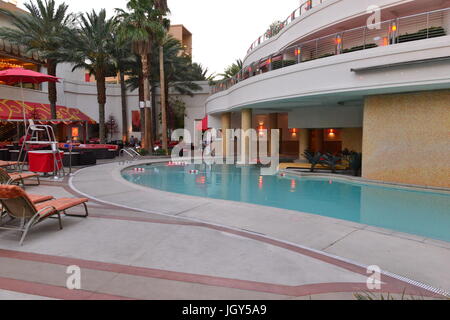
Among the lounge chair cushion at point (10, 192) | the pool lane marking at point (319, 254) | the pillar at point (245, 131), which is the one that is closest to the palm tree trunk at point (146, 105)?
the pillar at point (245, 131)

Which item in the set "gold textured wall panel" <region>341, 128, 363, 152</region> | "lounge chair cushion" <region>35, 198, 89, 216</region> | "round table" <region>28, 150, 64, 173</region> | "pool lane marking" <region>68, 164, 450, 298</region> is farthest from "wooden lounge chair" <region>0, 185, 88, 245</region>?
"gold textured wall panel" <region>341, 128, 363, 152</region>

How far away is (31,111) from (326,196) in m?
30.5

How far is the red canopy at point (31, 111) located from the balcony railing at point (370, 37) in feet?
56.2

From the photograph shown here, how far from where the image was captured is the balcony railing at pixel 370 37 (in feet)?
36.5

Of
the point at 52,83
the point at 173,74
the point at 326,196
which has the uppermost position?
the point at 173,74

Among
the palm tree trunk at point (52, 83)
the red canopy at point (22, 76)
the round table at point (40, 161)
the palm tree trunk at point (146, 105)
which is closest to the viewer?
the red canopy at point (22, 76)

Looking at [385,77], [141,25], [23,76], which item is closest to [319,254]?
→ [385,77]

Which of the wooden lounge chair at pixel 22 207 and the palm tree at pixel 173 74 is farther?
the palm tree at pixel 173 74

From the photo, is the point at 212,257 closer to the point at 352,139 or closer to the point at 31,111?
the point at 352,139

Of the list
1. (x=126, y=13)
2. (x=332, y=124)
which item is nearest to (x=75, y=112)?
(x=126, y=13)

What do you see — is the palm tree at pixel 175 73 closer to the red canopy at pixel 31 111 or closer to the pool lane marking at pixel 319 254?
the red canopy at pixel 31 111

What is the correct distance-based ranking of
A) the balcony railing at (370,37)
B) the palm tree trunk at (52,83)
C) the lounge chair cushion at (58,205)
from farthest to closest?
the palm tree trunk at (52,83)
the balcony railing at (370,37)
the lounge chair cushion at (58,205)

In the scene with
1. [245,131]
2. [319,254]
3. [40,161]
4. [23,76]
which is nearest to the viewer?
[319,254]

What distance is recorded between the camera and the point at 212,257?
4621 millimetres
